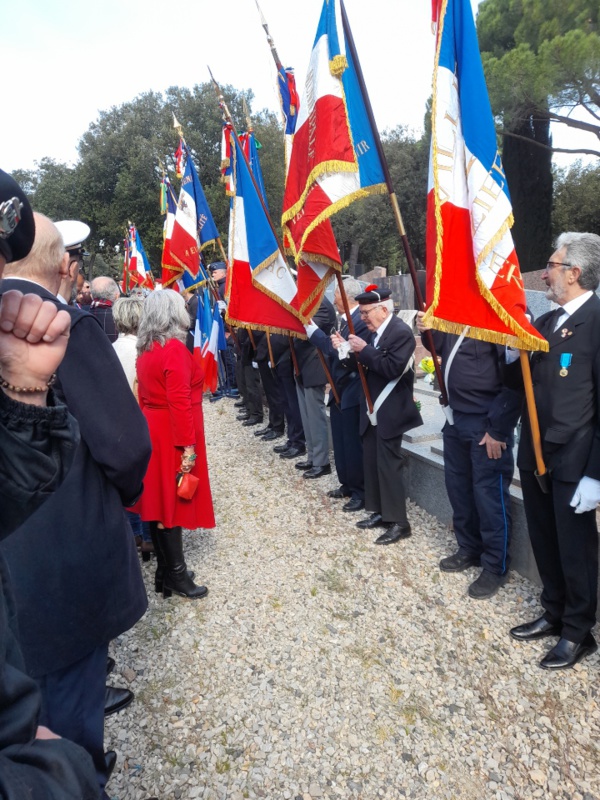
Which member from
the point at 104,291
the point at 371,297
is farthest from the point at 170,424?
the point at 104,291

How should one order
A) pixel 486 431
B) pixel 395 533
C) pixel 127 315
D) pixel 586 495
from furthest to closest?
pixel 395 533 < pixel 127 315 < pixel 486 431 < pixel 586 495

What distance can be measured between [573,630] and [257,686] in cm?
168

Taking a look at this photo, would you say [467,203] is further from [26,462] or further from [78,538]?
[26,462]

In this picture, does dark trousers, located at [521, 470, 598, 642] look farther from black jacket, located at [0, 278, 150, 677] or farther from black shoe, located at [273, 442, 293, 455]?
black shoe, located at [273, 442, 293, 455]

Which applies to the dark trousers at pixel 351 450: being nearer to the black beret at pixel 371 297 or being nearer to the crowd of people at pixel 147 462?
the crowd of people at pixel 147 462

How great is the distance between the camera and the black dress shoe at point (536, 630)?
3018 millimetres

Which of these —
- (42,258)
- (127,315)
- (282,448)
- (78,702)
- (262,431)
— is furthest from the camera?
(262,431)

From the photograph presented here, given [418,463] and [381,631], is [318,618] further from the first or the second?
[418,463]

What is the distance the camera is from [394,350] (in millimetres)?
4078

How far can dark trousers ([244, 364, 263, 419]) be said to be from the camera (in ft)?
27.9

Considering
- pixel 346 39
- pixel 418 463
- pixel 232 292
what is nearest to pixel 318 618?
pixel 418 463

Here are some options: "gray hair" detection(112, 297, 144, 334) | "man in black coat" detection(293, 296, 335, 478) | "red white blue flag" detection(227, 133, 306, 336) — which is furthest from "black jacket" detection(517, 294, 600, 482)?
"man in black coat" detection(293, 296, 335, 478)

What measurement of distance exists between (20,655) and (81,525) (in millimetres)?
959

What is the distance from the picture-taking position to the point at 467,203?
3.09 meters
